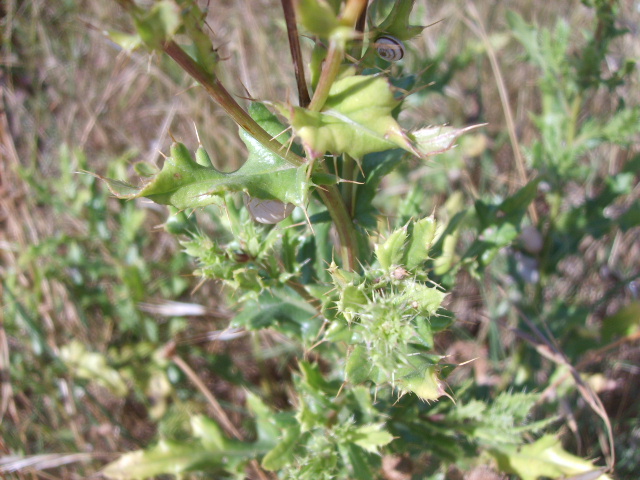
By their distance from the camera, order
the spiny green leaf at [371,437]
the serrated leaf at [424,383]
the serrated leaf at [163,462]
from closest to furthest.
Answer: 1. the serrated leaf at [424,383]
2. the spiny green leaf at [371,437]
3. the serrated leaf at [163,462]

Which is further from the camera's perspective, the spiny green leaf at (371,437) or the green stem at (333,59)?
the spiny green leaf at (371,437)

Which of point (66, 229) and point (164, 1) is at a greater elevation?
point (164, 1)

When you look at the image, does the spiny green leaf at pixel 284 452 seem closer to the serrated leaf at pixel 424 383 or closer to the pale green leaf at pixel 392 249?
the serrated leaf at pixel 424 383

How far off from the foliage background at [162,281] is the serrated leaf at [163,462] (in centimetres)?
54

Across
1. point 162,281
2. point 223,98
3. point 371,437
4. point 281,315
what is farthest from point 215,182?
point 162,281

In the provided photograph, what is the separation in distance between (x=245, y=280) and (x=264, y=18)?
3.31m

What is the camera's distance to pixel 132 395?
2.87m

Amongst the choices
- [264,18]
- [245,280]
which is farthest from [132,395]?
[264,18]

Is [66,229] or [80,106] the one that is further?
[80,106]

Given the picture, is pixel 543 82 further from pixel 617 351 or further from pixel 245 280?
pixel 245 280

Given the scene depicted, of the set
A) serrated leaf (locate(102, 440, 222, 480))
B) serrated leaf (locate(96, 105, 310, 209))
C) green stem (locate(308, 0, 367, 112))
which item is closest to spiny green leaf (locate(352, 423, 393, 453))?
serrated leaf (locate(102, 440, 222, 480))

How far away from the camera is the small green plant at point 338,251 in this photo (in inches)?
37.6

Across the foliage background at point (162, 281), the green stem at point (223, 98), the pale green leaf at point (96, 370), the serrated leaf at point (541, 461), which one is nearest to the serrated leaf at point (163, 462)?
the foliage background at point (162, 281)

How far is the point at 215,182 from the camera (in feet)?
3.52
